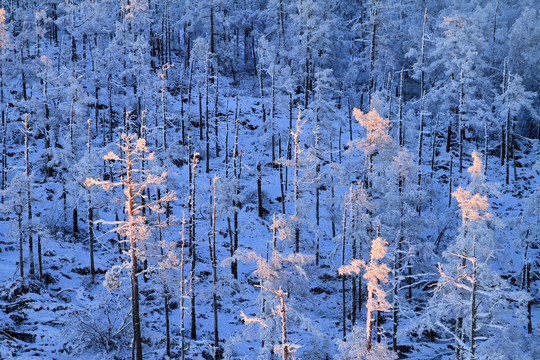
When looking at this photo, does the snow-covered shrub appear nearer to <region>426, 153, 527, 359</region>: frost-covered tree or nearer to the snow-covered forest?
the snow-covered forest

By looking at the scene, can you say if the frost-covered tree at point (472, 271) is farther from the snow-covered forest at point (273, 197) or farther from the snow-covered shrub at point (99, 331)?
the snow-covered shrub at point (99, 331)

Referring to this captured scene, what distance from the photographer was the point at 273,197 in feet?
144

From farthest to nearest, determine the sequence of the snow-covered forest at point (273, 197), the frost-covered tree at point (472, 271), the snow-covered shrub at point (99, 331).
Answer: the snow-covered shrub at point (99, 331), the snow-covered forest at point (273, 197), the frost-covered tree at point (472, 271)

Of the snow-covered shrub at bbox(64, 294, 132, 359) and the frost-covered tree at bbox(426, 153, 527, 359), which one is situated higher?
the frost-covered tree at bbox(426, 153, 527, 359)

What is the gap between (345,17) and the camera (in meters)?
78.6

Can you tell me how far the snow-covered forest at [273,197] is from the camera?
21.5m

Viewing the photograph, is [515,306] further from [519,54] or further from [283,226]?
[519,54]

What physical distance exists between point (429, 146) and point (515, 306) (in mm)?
21616

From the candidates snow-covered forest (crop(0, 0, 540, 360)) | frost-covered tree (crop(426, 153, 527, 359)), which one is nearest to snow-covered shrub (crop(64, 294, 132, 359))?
snow-covered forest (crop(0, 0, 540, 360))

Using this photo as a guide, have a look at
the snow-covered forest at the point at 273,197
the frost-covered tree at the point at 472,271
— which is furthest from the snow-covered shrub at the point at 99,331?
the frost-covered tree at the point at 472,271

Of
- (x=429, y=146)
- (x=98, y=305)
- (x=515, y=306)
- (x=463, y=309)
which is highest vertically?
(x=429, y=146)

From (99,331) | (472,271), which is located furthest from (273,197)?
(472,271)

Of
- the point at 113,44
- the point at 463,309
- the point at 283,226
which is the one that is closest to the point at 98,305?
the point at 283,226

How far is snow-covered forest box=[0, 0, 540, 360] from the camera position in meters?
21.5
